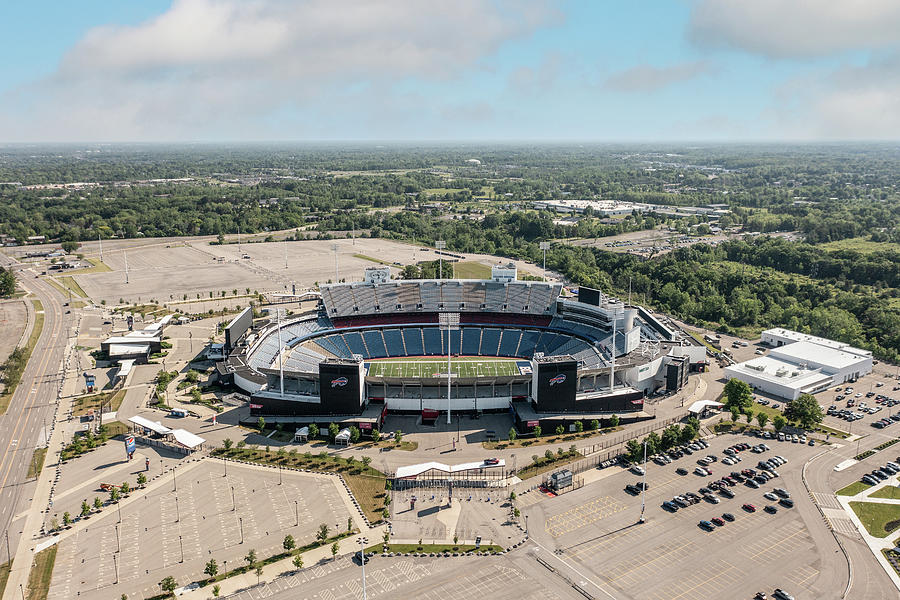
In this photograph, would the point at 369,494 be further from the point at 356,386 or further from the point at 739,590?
the point at 739,590

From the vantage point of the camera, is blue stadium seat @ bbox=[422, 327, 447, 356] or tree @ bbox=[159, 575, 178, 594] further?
blue stadium seat @ bbox=[422, 327, 447, 356]

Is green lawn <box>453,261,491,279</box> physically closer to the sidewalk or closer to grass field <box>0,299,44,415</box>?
grass field <box>0,299,44,415</box>

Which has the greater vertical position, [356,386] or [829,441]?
[356,386]

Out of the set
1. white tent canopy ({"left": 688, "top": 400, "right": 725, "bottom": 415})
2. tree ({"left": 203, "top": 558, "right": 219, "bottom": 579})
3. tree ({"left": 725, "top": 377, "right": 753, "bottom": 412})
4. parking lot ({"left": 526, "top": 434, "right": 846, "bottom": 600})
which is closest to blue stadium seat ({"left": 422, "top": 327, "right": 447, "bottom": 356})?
white tent canopy ({"left": 688, "top": 400, "right": 725, "bottom": 415})

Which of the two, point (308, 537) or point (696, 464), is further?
point (696, 464)

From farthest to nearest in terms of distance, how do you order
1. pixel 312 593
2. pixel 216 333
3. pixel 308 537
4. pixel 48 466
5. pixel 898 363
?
pixel 216 333 → pixel 898 363 → pixel 48 466 → pixel 308 537 → pixel 312 593

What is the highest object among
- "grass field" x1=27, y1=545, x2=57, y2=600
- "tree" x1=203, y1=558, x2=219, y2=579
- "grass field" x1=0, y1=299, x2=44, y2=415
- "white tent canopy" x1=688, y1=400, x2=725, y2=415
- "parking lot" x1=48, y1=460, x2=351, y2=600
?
"tree" x1=203, y1=558, x2=219, y2=579

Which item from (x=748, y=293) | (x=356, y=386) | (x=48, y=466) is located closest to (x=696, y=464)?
(x=356, y=386)
